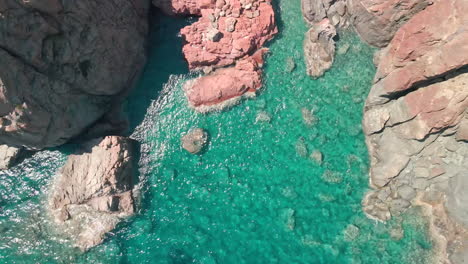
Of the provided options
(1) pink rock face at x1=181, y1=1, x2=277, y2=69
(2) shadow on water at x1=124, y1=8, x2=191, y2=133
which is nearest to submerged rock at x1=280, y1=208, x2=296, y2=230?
(1) pink rock face at x1=181, y1=1, x2=277, y2=69

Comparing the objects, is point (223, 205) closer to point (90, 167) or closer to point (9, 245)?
point (90, 167)

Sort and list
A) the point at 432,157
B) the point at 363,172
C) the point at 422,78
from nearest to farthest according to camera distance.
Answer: the point at 422,78 → the point at 432,157 → the point at 363,172

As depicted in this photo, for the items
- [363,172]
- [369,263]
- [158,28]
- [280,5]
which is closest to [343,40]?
[280,5]

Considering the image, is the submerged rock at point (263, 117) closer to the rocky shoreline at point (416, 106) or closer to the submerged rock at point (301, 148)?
the submerged rock at point (301, 148)

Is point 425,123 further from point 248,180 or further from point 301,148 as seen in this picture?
point 248,180

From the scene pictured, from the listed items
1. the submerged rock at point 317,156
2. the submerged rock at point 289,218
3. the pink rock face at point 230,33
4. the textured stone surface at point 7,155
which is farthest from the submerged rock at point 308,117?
the textured stone surface at point 7,155

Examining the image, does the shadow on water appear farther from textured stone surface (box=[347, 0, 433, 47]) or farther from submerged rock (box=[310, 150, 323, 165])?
textured stone surface (box=[347, 0, 433, 47])
